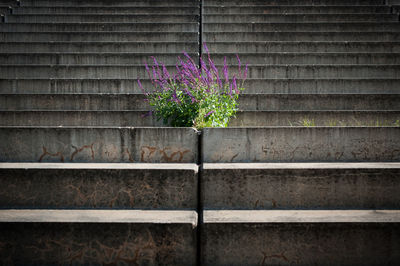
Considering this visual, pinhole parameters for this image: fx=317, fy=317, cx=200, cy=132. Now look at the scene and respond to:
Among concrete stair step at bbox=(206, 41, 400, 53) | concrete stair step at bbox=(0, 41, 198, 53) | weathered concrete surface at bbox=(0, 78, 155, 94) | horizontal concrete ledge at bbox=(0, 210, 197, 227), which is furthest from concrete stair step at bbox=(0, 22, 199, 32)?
horizontal concrete ledge at bbox=(0, 210, 197, 227)

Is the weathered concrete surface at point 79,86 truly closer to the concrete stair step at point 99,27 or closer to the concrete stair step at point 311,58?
the concrete stair step at point 311,58

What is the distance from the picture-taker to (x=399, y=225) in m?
2.10

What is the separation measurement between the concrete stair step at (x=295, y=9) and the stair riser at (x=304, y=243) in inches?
212

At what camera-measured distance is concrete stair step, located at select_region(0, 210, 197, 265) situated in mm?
2125

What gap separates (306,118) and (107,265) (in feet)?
8.06

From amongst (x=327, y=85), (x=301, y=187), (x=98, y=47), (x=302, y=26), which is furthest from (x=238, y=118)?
(x=302, y=26)

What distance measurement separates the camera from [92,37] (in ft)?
18.1

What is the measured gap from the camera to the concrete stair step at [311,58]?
4727 mm

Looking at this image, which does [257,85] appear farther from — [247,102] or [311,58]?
[311,58]

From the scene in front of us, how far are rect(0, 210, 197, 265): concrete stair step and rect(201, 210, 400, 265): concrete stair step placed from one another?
0.60 feet

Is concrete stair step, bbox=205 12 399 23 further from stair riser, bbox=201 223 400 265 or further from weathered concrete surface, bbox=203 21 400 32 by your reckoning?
stair riser, bbox=201 223 400 265

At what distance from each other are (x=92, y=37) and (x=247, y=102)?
330 cm

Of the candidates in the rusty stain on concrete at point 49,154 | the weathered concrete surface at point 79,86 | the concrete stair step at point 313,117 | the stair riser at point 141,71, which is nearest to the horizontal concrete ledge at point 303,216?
the concrete stair step at point 313,117

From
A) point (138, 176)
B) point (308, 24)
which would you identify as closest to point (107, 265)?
point (138, 176)
